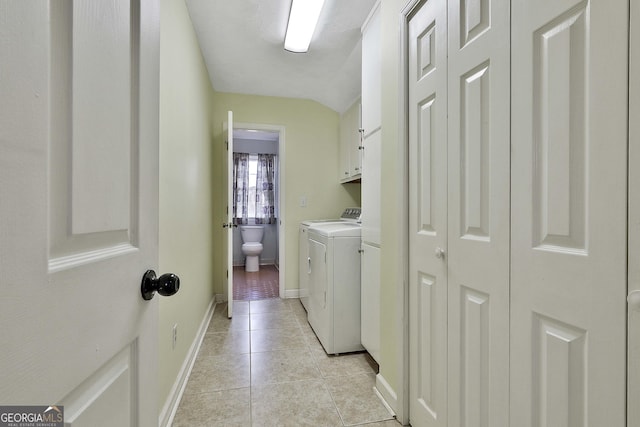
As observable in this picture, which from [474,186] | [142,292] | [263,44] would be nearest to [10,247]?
[142,292]

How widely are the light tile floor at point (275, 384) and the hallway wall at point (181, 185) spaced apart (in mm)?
199

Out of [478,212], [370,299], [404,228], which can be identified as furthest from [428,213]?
[370,299]

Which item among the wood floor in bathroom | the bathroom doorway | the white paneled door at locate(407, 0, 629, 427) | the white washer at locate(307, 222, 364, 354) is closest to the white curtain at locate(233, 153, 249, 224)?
the bathroom doorway

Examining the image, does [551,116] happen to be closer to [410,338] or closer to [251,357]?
[410,338]

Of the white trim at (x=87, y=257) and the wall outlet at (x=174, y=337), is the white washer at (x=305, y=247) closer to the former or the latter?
the wall outlet at (x=174, y=337)

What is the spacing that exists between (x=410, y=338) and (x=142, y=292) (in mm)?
1216

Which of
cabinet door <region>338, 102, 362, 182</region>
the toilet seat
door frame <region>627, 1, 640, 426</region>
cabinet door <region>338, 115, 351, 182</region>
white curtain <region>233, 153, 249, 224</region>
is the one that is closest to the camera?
door frame <region>627, 1, 640, 426</region>

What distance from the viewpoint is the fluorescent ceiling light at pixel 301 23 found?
1894 mm

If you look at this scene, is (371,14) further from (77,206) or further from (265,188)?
(265,188)

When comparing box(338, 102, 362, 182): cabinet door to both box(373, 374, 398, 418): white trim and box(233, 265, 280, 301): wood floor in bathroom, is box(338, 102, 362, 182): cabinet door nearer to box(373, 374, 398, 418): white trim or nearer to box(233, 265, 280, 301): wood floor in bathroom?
box(233, 265, 280, 301): wood floor in bathroom

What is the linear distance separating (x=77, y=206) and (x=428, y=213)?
3.92 ft

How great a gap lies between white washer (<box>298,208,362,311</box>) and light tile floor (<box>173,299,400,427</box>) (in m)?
0.48

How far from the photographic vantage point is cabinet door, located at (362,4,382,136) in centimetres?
190

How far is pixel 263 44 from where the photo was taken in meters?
2.41
